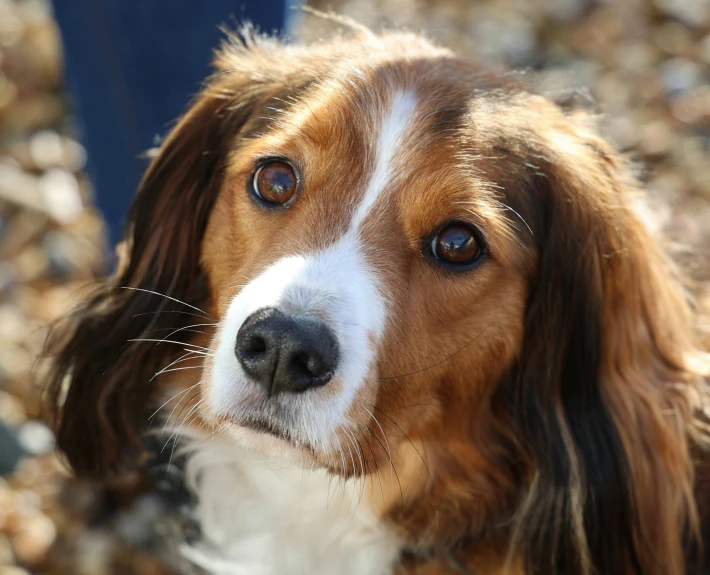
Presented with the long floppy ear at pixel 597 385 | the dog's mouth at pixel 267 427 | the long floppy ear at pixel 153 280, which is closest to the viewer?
the dog's mouth at pixel 267 427

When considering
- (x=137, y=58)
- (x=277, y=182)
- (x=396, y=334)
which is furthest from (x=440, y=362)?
(x=137, y=58)

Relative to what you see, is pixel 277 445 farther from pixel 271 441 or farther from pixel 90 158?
pixel 90 158

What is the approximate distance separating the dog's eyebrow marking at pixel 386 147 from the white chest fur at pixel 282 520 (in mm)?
735

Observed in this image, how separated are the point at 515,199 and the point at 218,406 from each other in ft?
2.81

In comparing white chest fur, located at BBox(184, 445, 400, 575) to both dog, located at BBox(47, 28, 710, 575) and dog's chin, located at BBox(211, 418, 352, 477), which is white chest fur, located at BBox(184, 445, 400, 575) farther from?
dog's chin, located at BBox(211, 418, 352, 477)

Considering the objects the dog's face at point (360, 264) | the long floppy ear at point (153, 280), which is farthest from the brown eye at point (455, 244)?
→ the long floppy ear at point (153, 280)

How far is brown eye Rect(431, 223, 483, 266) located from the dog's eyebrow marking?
176mm

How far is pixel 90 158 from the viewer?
136 inches

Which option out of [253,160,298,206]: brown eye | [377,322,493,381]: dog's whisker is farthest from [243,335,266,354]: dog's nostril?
[253,160,298,206]: brown eye

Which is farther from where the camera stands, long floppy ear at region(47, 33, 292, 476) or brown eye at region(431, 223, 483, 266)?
long floppy ear at region(47, 33, 292, 476)

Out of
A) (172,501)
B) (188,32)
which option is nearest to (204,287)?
(172,501)

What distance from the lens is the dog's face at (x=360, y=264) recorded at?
1894mm

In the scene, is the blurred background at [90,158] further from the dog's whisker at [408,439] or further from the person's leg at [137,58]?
the dog's whisker at [408,439]

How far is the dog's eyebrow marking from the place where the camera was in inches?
81.7
